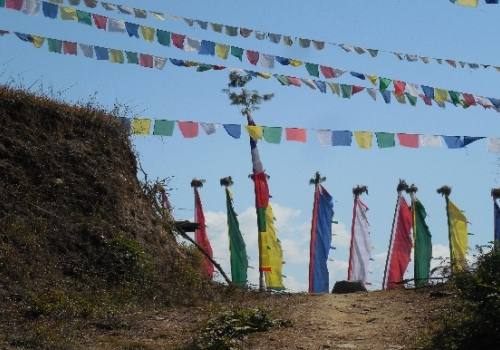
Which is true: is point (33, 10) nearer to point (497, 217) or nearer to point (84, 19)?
point (84, 19)

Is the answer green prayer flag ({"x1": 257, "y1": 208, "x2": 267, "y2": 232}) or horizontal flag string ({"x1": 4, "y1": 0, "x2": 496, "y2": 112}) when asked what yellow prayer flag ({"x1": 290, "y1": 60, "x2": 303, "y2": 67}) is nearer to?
horizontal flag string ({"x1": 4, "y1": 0, "x2": 496, "y2": 112})

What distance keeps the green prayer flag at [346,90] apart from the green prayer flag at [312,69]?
0.71m

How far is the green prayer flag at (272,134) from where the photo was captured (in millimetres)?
17688

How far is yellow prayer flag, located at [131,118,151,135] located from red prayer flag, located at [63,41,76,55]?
213 cm

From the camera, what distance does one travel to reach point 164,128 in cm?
1712

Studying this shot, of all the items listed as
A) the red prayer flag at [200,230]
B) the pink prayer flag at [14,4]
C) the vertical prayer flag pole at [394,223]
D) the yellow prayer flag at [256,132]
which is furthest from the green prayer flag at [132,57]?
the vertical prayer flag pole at [394,223]

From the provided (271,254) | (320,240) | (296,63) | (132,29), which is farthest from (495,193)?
(132,29)

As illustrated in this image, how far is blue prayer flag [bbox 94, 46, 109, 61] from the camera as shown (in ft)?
52.7

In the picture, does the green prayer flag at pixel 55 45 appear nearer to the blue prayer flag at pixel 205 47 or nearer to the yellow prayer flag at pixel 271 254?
the blue prayer flag at pixel 205 47

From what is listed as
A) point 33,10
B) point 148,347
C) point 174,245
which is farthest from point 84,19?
point 148,347

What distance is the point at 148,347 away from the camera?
9.70 m

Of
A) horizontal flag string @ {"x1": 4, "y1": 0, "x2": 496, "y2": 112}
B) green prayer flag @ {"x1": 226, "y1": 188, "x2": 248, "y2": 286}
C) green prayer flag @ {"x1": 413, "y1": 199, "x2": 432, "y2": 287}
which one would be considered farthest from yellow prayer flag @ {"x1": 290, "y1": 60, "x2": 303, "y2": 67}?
green prayer flag @ {"x1": 413, "y1": 199, "x2": 432, "y2": 287}

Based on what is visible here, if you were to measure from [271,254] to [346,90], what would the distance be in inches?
383

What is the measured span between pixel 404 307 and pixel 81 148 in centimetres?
730
